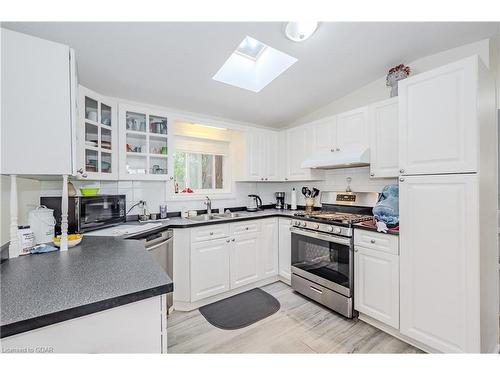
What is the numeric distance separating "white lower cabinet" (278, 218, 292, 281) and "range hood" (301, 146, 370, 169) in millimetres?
802

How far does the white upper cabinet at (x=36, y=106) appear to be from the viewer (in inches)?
41.0

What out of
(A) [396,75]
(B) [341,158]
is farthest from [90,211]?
(A) [396,75]

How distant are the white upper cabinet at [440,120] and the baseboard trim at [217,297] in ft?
6.61

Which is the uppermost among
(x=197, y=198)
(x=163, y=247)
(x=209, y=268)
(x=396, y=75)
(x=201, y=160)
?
(x=396, y=75)

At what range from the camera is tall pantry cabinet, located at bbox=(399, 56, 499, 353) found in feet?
4.81

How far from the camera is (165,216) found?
2.63 meters

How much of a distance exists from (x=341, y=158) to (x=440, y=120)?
938 mm

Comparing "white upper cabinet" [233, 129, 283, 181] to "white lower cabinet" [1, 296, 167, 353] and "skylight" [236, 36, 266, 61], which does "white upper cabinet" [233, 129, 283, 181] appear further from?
"white lower cabinet" [1, 296, 167, 353]

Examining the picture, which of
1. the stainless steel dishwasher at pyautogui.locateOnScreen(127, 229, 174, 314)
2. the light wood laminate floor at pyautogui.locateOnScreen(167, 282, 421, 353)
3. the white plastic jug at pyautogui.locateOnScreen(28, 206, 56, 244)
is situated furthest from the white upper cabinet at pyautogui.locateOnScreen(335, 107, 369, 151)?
the white plastic jug at pyautogui.locateOnScreen(28, 206, 56, 244)

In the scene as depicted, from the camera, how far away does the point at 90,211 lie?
6.23ft

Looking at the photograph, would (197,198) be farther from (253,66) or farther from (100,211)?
(253,66)
